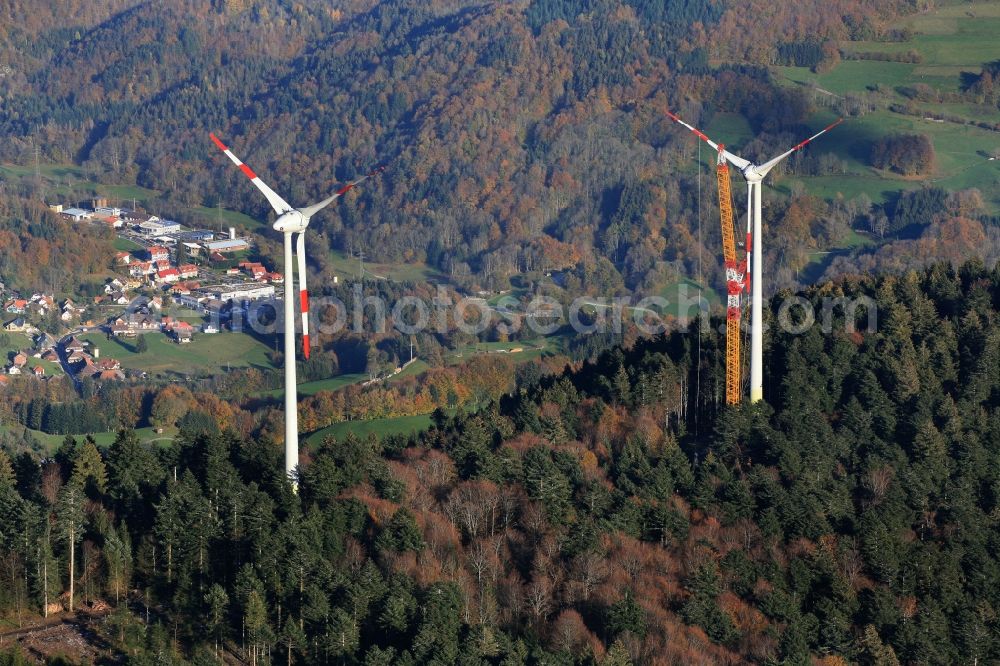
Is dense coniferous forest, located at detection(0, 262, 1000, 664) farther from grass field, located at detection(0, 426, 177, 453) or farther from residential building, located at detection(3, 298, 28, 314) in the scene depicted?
residential building, located at detection(3, 298, 28, 314)

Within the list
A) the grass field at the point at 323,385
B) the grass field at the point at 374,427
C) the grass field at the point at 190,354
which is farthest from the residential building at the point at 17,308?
the grass field at the point at 374,427

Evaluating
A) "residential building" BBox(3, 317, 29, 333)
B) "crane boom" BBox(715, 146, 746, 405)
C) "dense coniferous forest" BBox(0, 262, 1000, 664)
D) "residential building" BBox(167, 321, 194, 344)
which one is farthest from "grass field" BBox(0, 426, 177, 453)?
"crane boom" BBox(715, 146, 746, 405)

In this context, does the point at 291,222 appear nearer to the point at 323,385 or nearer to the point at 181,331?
the point at 323,385

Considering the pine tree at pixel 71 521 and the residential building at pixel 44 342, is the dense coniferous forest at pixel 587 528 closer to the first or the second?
the pine tree at pixel 71 521

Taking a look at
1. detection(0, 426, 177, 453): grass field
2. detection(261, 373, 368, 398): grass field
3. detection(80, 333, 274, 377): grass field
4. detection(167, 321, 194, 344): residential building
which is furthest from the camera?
detection(167, 321, 194, 344): residential building

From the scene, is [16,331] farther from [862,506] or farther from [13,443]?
[862,506]

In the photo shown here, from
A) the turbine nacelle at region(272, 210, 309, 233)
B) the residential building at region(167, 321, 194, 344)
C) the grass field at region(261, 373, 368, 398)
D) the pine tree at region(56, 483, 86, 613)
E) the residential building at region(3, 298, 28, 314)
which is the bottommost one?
the pine tree at region(56, 483, 86, 613)
